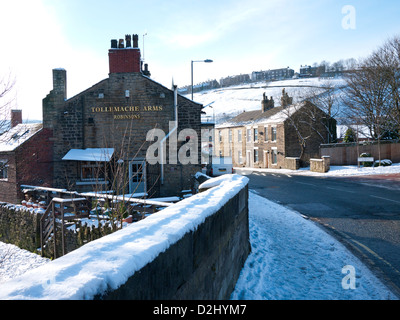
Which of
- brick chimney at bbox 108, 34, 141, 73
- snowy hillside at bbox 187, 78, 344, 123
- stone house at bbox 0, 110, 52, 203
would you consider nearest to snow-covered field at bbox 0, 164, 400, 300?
brick chimney at bbox 108, 34, 141, 73

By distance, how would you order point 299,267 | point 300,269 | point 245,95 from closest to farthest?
point 300,269, point 299,267, point 245,95

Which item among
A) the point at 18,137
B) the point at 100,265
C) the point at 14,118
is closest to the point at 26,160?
the point at 18,137

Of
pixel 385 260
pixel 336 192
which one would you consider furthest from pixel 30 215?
pixel 336 192

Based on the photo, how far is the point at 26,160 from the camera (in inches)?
653

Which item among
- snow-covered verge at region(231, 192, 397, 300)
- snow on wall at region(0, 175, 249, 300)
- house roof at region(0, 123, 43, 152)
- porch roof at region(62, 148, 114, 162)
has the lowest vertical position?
snow-covered verge at region(231, 192, 397, 300)

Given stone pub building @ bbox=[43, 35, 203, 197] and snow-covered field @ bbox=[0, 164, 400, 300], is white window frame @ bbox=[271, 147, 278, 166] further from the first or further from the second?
snow-covered field @ bbox=[0, 164, 400, 300]

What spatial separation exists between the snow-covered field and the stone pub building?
24.1ft

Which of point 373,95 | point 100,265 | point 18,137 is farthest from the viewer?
point 373,95

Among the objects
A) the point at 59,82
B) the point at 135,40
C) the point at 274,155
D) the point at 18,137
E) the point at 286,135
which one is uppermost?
the point at 135,40

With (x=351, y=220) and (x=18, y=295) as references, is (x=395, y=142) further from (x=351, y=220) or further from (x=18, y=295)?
(x=18, y=295)

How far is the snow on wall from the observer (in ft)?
5.83

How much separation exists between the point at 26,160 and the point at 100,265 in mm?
16608

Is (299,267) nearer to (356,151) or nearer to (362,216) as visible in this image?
(362,216)

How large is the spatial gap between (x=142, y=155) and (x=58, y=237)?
6.66 metres
